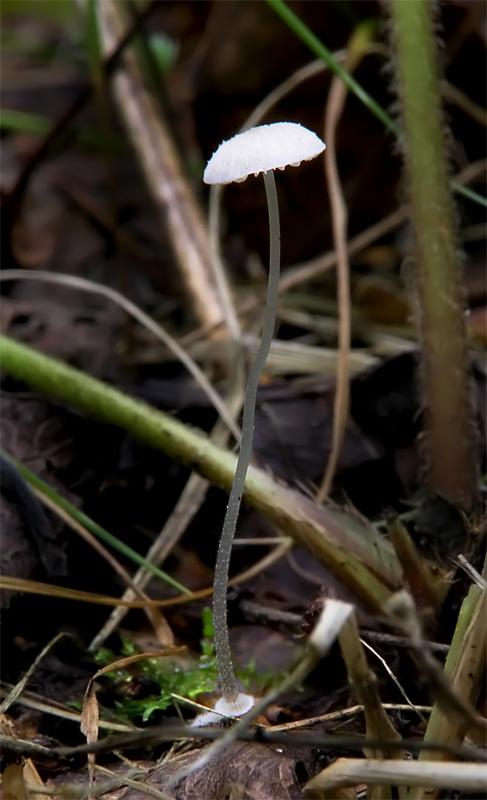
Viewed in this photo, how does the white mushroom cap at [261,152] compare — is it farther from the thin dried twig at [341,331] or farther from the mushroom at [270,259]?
the thin dried twig at [341,331]

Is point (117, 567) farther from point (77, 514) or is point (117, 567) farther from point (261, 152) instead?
point (261, 152)

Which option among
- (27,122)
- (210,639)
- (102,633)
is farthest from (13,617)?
(27,122)

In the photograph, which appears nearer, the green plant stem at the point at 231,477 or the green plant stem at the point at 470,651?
the green plant stem at the point at 470,651

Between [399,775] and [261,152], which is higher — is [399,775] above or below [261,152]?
below

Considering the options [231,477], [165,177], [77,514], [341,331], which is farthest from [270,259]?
[165,177]

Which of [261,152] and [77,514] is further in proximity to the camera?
[77,514]

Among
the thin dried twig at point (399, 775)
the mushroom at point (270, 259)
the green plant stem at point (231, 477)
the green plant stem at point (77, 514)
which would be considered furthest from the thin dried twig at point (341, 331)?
the thin dried twig at point (399, 775)
